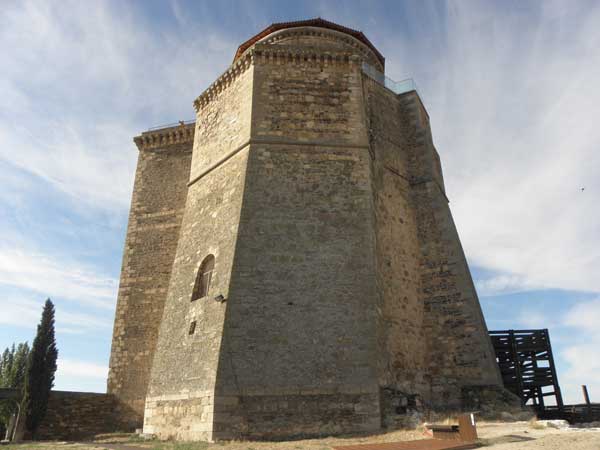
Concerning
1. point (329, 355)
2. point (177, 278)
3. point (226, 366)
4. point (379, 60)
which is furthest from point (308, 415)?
point (379, 60)

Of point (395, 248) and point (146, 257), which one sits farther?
point (146, 257)

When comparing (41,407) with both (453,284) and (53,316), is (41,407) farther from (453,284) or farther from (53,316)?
(453,284)

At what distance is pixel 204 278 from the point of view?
10.6 meters

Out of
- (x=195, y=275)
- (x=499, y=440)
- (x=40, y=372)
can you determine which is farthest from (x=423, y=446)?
(x=40, y=372)

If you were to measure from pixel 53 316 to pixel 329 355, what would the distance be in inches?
382

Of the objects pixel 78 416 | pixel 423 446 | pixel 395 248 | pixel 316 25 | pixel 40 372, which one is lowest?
pixel 423 446

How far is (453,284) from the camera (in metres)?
11.9

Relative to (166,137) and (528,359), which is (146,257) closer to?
(166,137)

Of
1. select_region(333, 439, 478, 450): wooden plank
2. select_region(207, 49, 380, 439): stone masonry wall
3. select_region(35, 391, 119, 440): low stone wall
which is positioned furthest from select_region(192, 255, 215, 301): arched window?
select_region(333, 439, 478, 450): wooden plank

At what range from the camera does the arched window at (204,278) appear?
411 inches

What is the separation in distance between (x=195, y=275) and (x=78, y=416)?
18.5 feet

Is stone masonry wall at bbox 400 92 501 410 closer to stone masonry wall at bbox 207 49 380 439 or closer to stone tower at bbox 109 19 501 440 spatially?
stone tower at bbox 109 19 501 440

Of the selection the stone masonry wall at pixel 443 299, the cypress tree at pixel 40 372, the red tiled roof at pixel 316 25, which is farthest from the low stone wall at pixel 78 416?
the red tiled roof at pixel 316 25

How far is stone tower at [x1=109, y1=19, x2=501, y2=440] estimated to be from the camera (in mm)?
8664
